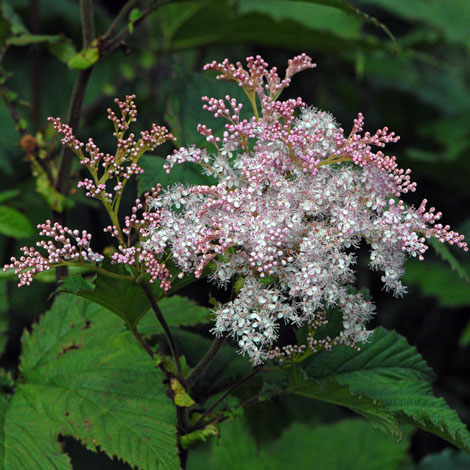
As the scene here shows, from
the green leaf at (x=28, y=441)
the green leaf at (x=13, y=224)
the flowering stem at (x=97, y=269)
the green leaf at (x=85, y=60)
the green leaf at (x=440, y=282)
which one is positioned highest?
the green leaf at (x=85, y=60)

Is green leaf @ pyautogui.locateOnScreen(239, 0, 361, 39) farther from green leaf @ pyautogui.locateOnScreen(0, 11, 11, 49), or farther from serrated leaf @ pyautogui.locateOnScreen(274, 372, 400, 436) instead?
serrated leaf @ pyautogui.locateOnScreen(274, 372, 400, 436)

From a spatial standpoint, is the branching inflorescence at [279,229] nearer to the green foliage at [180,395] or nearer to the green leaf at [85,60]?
the green foliage at [180,395]

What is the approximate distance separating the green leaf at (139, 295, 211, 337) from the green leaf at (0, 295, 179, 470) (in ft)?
0.18

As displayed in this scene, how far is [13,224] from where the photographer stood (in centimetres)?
184

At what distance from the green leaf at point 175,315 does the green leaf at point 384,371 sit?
31 centimetres

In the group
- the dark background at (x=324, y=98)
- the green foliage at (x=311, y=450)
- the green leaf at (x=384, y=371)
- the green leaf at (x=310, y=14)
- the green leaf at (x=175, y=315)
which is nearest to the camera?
the green leaf at (x=384, y=371)

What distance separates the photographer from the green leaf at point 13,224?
5.95 feet

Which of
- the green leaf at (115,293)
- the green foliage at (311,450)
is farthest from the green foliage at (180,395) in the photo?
the green foliage at (311,450)

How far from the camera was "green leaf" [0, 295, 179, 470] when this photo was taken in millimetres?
1412

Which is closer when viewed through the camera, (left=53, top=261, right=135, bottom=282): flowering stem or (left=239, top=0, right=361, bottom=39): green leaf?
(left=53, top=261, right=135, bottom=282): flowering stem

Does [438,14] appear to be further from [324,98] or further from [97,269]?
[97,269]

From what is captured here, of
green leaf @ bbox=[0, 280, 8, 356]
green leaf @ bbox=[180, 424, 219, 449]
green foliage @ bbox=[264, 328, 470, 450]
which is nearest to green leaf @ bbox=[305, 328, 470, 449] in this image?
green foliage @ bbox=[264, 328, 470, 450]

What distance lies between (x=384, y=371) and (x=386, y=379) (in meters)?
0.02

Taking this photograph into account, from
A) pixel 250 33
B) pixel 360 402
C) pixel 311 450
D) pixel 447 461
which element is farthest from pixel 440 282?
pixel 360 402
